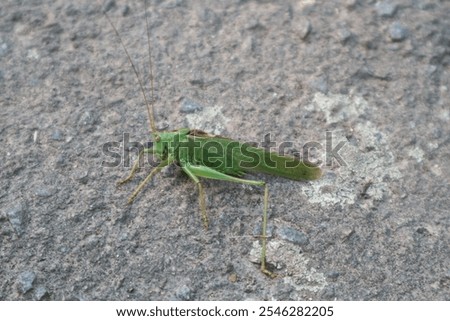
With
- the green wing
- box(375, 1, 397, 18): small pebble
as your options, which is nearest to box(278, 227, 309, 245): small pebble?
the green wing

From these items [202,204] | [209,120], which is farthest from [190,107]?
[202,204]

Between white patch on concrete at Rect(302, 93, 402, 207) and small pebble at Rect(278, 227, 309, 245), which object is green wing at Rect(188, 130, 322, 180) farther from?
small pebble at Rect(278, 227, 309, 245)

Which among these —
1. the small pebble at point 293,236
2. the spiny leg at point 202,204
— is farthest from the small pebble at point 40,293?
the small pebble at point 293,236

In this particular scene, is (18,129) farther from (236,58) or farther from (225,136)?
(236,58)

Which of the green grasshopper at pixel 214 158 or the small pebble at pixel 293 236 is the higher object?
the green grasshopper at pixel 214 158

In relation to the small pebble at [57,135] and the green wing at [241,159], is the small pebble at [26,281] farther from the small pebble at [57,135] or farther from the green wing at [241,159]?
the green wing at [241,159]

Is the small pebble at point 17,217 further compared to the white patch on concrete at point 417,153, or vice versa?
the white patch on concrete at point 417,153
